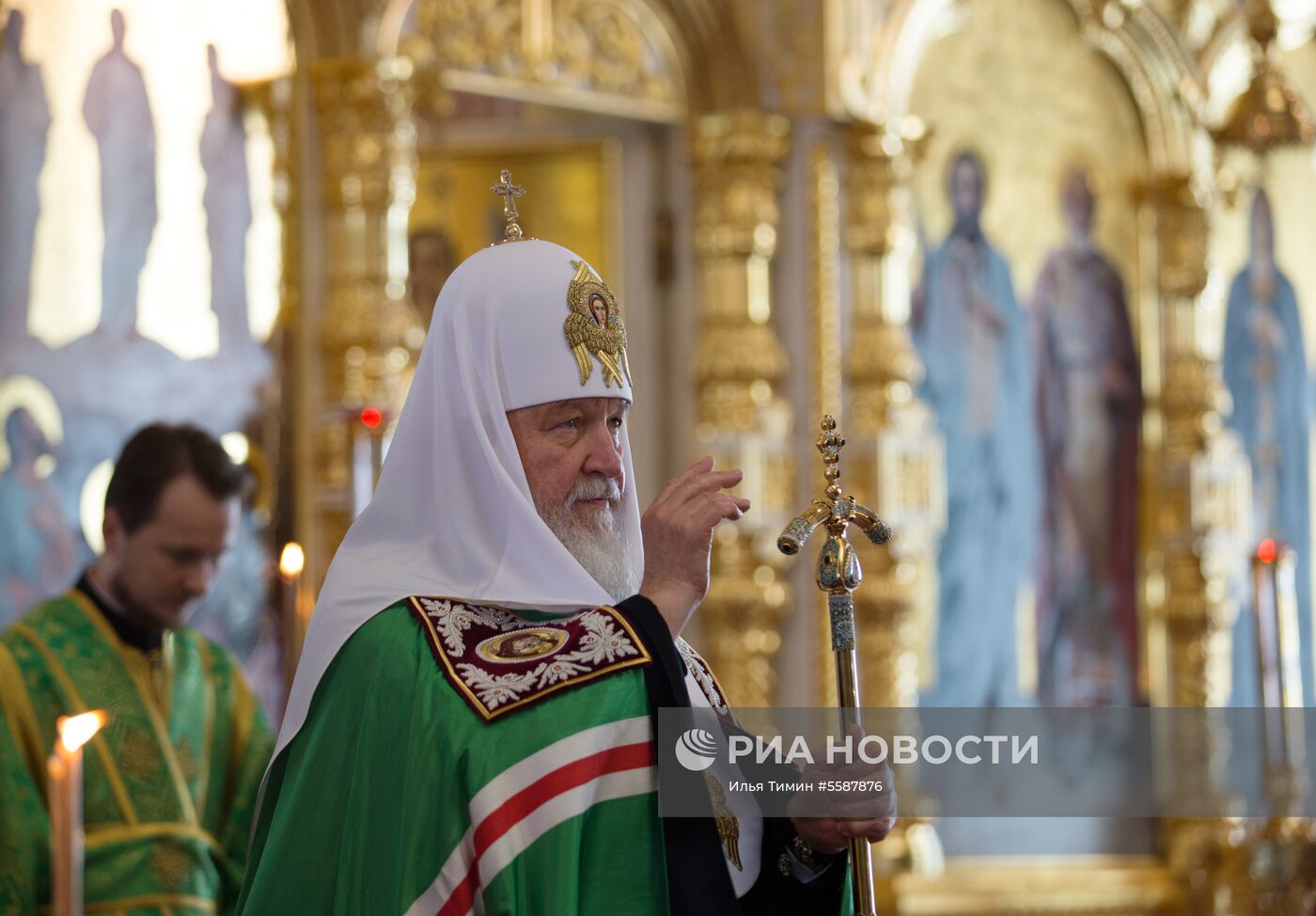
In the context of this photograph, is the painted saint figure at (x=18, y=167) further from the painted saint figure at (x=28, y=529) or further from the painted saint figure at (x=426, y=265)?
the painted saint figure at (x=426, y=265)

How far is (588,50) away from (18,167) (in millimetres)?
2131

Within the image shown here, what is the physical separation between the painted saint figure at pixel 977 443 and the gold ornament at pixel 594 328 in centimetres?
474

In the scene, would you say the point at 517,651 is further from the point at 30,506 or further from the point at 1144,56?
the point at 1144,56

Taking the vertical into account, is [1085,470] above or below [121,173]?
below

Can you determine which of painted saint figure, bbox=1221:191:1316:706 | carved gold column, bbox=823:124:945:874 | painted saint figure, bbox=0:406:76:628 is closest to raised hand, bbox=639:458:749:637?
painted saint figure, bbox=0:406:76:628

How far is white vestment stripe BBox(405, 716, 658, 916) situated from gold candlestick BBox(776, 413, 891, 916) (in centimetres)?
29

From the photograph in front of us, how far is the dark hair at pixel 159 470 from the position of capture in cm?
427

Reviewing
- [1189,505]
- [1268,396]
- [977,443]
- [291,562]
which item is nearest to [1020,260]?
[977,443]

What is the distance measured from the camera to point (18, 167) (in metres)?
5.69

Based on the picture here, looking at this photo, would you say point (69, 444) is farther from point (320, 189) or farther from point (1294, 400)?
point (1294, 400)

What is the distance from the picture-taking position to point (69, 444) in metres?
5.69

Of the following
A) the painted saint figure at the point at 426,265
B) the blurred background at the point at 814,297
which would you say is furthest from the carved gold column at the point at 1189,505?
the painted saint figure at the point at 426,265

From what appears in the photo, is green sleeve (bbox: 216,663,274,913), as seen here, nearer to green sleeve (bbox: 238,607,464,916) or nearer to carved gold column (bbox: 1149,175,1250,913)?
green sleeve (bbox: 238,607,464,916)

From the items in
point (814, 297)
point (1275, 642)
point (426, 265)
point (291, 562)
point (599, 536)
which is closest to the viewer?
point (599, 536)
